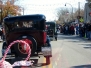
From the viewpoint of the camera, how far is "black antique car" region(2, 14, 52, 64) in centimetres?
1255

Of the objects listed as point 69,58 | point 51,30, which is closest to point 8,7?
point 51,30

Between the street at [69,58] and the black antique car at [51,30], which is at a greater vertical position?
the black antique car at [51,30]

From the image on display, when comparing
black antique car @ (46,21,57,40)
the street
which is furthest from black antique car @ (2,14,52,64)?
black antique car @ (46,21,57,40)

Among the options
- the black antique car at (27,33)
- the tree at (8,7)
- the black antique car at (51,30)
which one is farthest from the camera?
the tree at (8,7)

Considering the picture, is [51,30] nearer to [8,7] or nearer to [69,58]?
[69,58]

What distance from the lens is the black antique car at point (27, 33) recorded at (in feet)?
41.2

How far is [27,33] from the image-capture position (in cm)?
1301

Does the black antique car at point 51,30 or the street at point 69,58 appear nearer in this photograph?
the street at point 69,58

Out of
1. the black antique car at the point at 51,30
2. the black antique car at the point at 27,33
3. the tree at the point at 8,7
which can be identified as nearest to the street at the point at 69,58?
the black antique car at the point at 27,33

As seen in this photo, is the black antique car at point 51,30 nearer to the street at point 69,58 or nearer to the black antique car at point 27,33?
the street at point 69,58

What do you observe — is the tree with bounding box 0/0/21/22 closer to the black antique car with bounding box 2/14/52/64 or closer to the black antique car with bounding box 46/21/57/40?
the black antique car with bounding box 46/21/57/40

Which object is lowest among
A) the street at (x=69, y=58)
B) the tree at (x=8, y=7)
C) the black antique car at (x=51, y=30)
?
the street at (x=69, y=58)

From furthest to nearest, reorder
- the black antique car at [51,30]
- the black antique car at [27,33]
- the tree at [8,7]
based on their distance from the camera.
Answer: the tree at [8,7]
the black antique car at [51,30]
the black antique car at [27,33]

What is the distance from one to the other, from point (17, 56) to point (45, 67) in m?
1.61
